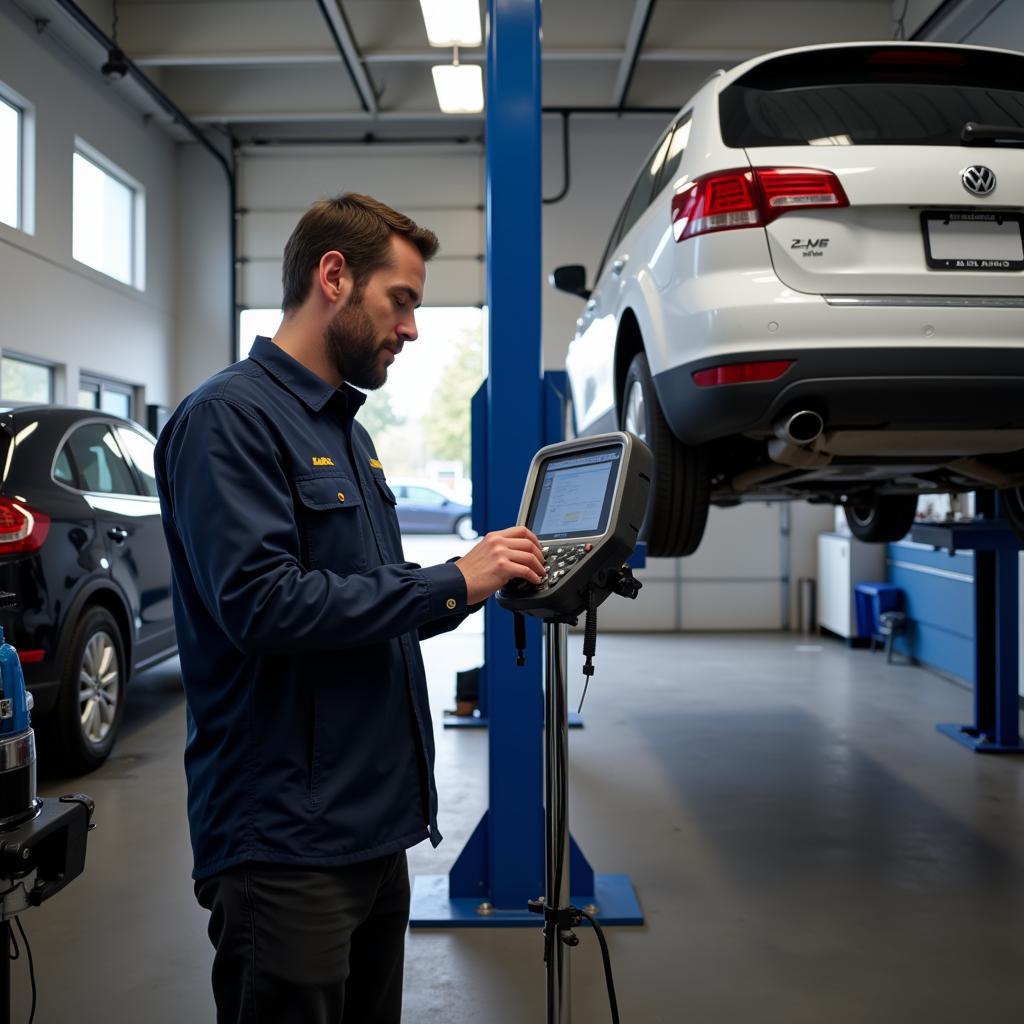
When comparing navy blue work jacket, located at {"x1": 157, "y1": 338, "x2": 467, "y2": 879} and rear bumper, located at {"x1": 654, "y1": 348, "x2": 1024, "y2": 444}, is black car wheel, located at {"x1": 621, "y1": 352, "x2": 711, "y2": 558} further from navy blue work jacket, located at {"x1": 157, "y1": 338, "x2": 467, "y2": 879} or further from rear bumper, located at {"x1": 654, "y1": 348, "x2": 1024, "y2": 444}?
navy blue work jacket, located at {"x1": 157, "y1": 338, "x2": 467, "y2": 879}

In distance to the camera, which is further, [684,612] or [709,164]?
[684,612]

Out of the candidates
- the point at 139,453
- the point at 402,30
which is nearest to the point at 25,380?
the point at 139,453

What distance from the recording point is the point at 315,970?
4.49ft

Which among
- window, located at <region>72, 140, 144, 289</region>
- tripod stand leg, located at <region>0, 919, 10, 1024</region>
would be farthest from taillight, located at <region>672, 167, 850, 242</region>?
window, located at <region>72, 140, 144, 289</region>

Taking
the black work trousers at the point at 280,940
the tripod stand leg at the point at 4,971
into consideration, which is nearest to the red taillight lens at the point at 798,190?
the black work trousers at the point at 280,940

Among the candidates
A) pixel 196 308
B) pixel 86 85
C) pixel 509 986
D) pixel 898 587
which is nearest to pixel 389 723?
pixel 509 986

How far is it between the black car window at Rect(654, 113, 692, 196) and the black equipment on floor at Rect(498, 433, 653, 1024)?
163 centimetres

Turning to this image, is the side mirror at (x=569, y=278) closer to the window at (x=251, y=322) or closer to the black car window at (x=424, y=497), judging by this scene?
the window at (x=251, y=322)

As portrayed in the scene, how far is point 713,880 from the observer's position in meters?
3.29

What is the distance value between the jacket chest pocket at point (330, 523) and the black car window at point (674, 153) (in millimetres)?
1836

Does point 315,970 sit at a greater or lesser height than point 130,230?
lesser

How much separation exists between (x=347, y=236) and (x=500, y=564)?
1.81ft

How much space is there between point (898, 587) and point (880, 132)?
5.77m

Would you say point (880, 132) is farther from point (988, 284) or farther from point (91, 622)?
point (91, 622)
